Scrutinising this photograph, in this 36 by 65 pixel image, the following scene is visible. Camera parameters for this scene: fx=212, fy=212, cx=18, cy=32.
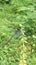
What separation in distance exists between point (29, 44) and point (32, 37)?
0.20 m

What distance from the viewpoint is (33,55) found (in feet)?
13.1

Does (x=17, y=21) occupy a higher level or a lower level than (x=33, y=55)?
higher

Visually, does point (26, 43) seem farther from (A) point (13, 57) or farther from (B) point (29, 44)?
(A) point (13, 57)

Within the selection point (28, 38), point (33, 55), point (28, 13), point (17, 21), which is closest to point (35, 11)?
point (28, 13)

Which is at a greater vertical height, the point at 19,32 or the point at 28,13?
the point at 28,13

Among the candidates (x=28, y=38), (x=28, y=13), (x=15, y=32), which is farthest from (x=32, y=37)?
(x=28, y=13)

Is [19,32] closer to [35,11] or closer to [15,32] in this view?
[15,32]

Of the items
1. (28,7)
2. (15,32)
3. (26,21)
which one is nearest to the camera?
(15,32)

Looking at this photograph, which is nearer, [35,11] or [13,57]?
[13,57]

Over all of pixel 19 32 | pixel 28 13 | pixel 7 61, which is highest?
pixel 28 13

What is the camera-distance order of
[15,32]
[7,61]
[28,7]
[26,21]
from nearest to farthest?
[7,61] → [15,32] → [26,21] → [28,7]

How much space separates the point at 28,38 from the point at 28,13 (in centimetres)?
72

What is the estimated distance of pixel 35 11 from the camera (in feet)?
15.8

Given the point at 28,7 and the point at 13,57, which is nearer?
the point at 13,57
